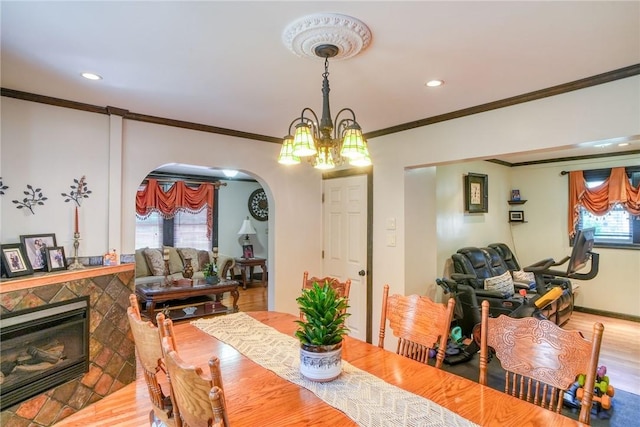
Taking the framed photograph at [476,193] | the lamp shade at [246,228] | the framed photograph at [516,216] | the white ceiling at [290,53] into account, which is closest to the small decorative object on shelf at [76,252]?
the white ceiling at [290,53]

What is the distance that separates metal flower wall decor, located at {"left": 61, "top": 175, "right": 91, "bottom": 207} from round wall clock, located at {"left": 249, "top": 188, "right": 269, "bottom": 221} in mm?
5085

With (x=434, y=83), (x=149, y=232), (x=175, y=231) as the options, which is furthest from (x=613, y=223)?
(x=149, y=232)

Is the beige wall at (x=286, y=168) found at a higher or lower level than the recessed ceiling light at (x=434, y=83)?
lower

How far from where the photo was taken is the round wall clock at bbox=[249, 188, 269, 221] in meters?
7.92

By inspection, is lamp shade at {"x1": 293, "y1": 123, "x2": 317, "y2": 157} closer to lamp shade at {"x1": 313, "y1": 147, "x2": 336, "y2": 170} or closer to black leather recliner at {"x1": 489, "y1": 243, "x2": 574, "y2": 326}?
lamp shade at {"x1": 313, "y1": 147, "x2": 336, "y2": 170}

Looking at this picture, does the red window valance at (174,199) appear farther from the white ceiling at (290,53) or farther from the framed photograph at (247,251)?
the white ceiling at (290,53)

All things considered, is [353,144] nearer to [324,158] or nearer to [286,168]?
[324,158]

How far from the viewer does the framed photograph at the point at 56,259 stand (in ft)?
8.41

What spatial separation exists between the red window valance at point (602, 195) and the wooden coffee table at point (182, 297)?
5.52 m

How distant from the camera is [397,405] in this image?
1.34 m

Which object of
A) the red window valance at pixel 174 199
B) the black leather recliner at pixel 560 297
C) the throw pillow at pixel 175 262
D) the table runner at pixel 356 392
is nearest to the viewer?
the table runner at pixel 356 392

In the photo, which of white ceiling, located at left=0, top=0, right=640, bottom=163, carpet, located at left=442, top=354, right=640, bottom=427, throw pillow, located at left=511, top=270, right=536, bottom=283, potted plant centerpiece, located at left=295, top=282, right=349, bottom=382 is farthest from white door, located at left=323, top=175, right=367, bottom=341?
throw pillow, located at left=511, top=270, right=536, bottom=283

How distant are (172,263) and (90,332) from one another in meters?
3.65

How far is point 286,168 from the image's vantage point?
→ 4031 mm
